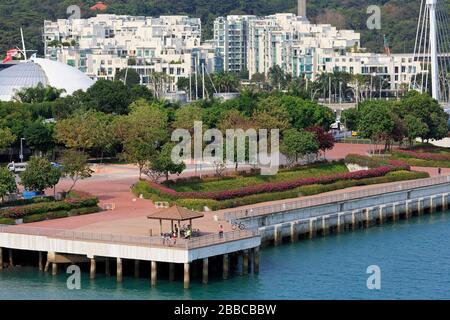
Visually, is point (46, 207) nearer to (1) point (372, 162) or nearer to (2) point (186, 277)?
(2) point (186, 277)

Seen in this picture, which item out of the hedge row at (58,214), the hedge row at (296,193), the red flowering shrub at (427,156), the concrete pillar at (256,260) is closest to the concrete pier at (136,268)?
the concrete pillar at (256,260)

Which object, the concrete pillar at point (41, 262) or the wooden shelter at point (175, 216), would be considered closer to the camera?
the wooden shelter at point (175, 216)

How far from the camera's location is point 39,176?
7706 cm

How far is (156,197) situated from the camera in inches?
3189

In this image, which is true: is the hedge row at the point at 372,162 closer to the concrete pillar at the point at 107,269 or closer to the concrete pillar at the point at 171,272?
the concrete pillar at the point at 171,272

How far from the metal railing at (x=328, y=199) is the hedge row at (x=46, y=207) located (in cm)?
760

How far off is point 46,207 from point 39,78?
6661cm

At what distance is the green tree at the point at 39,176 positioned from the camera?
3039 inches

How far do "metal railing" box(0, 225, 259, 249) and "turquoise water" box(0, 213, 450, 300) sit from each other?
1.83 m

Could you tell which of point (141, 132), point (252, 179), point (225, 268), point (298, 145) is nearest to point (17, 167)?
point (141, 132)

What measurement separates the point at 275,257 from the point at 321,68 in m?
117

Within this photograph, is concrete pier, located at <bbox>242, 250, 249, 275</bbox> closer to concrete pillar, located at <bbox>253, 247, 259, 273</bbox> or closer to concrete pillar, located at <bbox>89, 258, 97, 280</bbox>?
concrete pillar, located at <bbox>253, 247, 259, 273</bbox>
